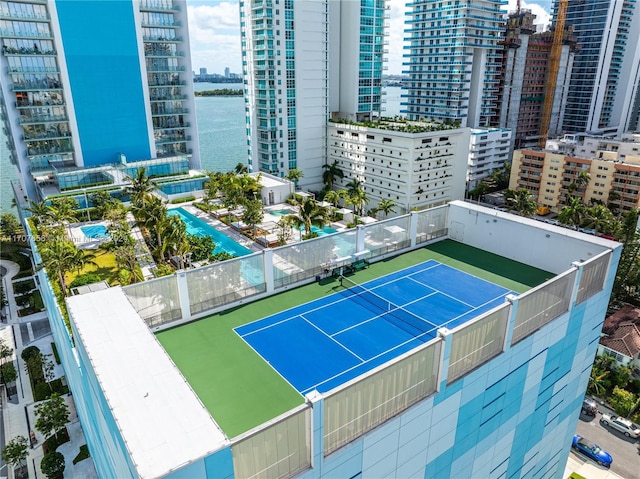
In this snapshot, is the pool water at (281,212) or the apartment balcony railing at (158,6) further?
the apartment balcony railing at (158,6)

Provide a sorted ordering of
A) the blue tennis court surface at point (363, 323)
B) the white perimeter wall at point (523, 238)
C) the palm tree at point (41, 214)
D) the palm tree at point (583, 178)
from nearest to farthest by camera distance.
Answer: the blue tennis court surface at point (363, 323)
the white perimeter wall at point (523, 238)
the palm tree at point (41, 214)
the palm tree at point (583, 178)

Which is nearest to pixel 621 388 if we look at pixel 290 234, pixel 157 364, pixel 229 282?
pixel 290 234

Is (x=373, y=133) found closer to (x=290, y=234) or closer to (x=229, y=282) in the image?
(x=290, y=234)

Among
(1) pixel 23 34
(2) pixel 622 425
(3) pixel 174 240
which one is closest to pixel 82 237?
(3) pixel 174 240

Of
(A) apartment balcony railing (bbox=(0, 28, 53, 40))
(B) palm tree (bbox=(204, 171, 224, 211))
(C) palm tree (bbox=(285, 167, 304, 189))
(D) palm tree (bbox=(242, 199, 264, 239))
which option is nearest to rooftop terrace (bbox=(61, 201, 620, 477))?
(D) palm tree (bbox=(242, 199, 264, 239))

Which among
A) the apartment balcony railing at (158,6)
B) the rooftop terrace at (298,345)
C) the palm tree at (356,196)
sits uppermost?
the apartment balcony railing at (158,6)

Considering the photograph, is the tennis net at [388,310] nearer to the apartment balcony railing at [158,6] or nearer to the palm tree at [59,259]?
the palm tree at [59,259]

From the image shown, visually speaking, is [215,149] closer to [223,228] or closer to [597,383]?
[223,228]

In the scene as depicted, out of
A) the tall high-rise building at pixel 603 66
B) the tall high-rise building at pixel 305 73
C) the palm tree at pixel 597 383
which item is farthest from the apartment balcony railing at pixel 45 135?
the tall high-rise building at pixel 603 66
